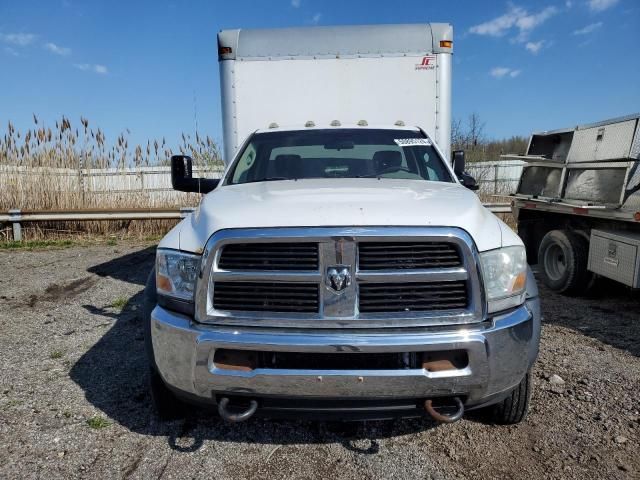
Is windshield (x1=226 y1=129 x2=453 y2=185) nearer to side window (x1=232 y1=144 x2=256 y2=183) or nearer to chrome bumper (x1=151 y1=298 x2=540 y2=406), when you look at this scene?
side window (x1=232 y1=144 x2=256 y2=183)

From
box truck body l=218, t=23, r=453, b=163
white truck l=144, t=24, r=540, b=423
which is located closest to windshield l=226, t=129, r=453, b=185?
white truck l=144, t=24, r=540, b=423

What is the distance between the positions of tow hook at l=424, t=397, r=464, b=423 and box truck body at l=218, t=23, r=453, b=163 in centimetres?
397

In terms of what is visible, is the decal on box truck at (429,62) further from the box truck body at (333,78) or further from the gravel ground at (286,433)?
the gravel ground at (286,433)

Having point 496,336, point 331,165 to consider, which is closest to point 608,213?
point 331,165

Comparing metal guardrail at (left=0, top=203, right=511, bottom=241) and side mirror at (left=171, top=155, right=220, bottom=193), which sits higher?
side mirror at (left=171, top=155, right=220, bottom=193)

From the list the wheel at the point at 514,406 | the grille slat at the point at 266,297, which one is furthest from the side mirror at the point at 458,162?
the grille slat at the point at 266,297

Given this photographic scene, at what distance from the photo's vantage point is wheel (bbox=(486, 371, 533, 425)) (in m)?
2.70

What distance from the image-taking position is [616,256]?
201 inches

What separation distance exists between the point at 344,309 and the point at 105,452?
5.24ft

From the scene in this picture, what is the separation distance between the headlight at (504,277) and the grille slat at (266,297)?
34.5 inches

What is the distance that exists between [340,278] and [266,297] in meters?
0.39

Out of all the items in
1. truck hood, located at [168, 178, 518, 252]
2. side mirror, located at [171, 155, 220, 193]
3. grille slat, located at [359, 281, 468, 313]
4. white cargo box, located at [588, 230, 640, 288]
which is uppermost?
side mirror, located at [171, 155, 220, 193]

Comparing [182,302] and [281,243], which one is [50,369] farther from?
[281,243]

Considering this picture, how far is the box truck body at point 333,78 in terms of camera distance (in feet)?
18.5
